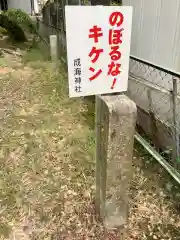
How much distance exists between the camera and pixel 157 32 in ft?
11.1

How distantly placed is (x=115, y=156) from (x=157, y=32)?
2.06m

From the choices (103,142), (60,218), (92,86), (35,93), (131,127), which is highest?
(92,86)

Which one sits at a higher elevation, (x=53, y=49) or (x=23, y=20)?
(x=23, y=20)

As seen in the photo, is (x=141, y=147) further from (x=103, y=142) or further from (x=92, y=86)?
(x=92, y=86)

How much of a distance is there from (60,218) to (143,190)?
1049 mm

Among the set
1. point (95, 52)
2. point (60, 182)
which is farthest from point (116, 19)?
point (60, 182)

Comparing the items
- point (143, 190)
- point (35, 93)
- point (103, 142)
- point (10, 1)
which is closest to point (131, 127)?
point (103, 142)

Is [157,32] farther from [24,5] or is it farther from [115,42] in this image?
[24,5]

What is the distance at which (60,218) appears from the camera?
2648mm

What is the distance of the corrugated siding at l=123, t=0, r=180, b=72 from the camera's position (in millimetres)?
3051

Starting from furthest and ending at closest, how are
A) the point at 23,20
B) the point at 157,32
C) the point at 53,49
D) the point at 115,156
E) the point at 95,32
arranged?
the point at 23,20
the point at 53,49
the point at 157,32
the point at 115,156
the point at 95,32

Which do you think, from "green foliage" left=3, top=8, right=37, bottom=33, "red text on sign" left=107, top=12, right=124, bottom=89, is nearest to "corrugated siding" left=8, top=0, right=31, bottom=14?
"green foliage" left=3, top=8, right=37, bottom=33

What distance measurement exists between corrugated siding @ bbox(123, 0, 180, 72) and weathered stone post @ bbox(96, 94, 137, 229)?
1.42 m

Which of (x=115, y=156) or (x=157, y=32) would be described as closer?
(x=115, y=156)
